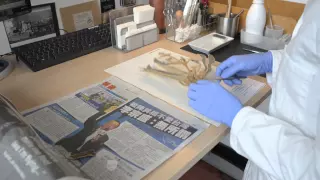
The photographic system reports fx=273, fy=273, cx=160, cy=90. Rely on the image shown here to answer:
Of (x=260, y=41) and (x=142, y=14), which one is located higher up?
(x=142, y=14)

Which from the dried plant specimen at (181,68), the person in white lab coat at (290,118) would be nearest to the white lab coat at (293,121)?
the person in white lab coat at (290,118)

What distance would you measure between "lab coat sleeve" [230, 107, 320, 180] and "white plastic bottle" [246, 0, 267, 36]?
0.55 metres

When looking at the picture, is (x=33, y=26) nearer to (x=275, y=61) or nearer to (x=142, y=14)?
(x=142, y=14)

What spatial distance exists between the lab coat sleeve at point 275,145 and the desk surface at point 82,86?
2.4 inches

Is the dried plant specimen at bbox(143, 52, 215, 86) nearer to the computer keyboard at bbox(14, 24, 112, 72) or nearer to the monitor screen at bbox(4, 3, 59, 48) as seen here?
the computer keyboard at bbox(14, 24, 112, 72)

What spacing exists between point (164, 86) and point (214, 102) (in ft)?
0.55

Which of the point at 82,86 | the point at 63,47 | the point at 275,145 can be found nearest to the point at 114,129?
the point at 82,86

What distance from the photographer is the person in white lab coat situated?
0.50 metres

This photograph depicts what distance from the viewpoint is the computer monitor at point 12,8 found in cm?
80

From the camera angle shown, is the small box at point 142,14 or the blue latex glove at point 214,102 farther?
the small box at point 142,14

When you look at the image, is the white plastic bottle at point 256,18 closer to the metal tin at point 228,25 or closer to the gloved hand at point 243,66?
the metal tin at point 228,25

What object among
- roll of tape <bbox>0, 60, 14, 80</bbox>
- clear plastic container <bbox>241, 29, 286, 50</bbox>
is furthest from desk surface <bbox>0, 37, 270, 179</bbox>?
clear plastic container <bbox>241, 29, 286, 50</bbox>

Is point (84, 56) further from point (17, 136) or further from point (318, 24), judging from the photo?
point (318, 24)

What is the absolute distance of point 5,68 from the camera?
832 millimetres
